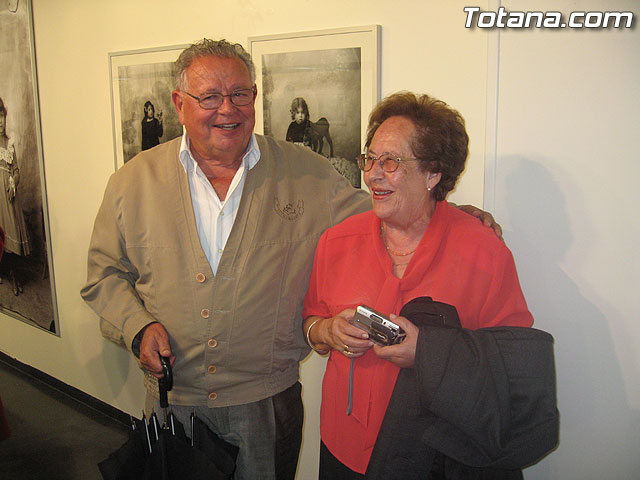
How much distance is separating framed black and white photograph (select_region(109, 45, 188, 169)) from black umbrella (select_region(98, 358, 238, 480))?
1.71 metres

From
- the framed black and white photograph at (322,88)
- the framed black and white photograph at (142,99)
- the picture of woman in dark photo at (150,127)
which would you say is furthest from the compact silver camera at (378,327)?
the picture of woman in dark photo at (150,127)

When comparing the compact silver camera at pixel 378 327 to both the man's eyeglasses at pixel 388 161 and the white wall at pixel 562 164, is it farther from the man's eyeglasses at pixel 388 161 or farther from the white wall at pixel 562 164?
the white wall at pixel 562 164

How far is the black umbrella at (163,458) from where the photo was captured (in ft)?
5.11

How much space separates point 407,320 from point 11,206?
3805mm

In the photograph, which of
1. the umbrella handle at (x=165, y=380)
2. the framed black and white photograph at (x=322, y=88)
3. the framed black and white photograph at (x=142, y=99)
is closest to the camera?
the umbrella handle at (x=165, y=380)

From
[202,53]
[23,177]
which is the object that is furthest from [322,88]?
[23,177]

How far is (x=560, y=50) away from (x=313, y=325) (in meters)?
1.23

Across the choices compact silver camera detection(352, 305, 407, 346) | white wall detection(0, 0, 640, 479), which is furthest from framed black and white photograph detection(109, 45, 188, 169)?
compact silver camera detection(352, 305, 407, 346)

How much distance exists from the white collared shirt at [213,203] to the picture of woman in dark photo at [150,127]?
121 centimetres

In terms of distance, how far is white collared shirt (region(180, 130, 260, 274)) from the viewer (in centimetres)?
180

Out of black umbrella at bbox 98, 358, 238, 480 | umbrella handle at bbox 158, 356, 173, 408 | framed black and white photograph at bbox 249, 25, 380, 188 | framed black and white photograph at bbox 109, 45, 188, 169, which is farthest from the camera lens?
framed black and white photograph at bbox 109, 45, 188, 169

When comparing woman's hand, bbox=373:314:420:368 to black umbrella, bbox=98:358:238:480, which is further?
black umbrella, bbox=98:358:238:480

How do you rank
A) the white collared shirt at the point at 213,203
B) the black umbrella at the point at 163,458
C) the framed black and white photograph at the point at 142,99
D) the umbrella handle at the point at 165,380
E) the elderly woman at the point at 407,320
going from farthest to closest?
the framed black and white photograph at the point at 142,99 → the white collared shirt at the point at 213,203 → the umbrella handle at the point at 165,380 → the black umbrella at the point at 163,458 → the elderly woman at the point at 407,320

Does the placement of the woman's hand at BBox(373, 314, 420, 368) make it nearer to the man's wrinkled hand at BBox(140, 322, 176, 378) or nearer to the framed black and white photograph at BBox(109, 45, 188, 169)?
the man's wrinkled hand at BBox(140, 322, 176, 378)
